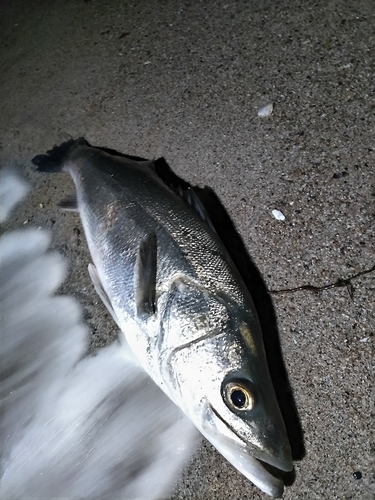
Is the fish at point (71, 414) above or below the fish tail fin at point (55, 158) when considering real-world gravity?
below

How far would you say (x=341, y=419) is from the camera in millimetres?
2082

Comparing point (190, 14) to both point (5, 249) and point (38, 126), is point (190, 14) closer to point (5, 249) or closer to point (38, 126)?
point (38, 126)

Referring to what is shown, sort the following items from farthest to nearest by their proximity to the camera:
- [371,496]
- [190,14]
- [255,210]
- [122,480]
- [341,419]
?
1. [190,14]
2. [255,210]
3. [122,480]
4. [341,419]
5. [371,496]

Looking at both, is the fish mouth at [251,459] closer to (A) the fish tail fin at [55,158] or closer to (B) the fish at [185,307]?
(B) the fish at [185,307]

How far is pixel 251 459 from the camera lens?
1.74 meters

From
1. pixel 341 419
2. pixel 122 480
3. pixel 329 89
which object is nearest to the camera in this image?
pixel 341 419

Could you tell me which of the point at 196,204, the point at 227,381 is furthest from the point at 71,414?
the point at 196,204

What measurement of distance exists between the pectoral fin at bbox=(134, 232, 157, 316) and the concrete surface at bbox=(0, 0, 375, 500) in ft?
2.04

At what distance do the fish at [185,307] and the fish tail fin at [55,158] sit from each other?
1.50 ft

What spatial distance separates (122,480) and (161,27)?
3.36m

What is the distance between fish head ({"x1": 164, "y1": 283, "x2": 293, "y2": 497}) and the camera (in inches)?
67.5

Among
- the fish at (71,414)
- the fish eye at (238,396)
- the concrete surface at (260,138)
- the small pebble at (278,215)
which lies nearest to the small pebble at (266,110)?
the concrete surface at (260,138)

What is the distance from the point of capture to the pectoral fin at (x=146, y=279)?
2.09 m

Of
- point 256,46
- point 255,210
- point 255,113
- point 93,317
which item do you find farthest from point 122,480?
point 256,46
